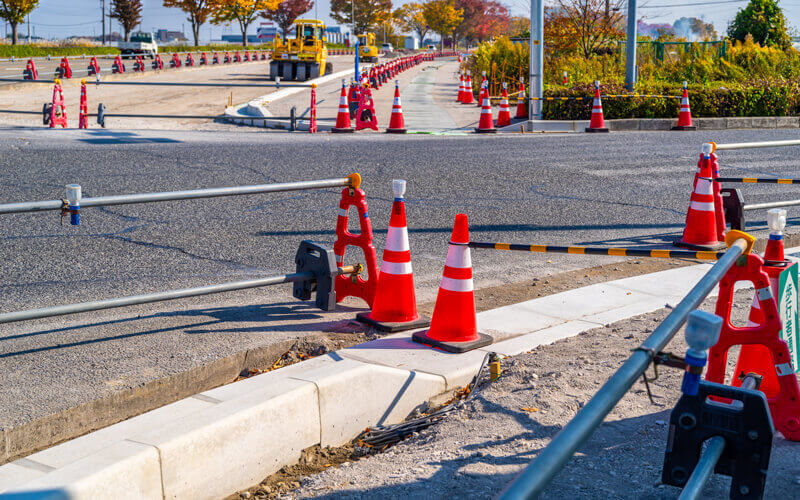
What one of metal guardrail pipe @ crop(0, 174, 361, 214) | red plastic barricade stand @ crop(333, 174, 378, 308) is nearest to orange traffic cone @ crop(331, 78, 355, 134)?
red plastic barricade stand @ crop(333, 174, 378, 308)

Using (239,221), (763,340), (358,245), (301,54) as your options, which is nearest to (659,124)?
(239,221)

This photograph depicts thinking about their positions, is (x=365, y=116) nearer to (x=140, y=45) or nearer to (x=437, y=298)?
(x=437, y=298)

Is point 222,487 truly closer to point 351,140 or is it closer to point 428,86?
point 351,140

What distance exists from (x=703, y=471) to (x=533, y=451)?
4.38ft

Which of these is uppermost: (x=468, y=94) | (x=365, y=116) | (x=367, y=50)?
(x=367, y=50)

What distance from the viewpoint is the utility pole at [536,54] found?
18859 millimetres

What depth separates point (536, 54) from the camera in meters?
19.2

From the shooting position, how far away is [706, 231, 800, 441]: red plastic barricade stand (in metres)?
3.47

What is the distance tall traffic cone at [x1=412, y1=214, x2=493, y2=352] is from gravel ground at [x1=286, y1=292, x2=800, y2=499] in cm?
41

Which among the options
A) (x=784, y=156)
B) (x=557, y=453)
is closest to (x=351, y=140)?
(x=784, y=156)

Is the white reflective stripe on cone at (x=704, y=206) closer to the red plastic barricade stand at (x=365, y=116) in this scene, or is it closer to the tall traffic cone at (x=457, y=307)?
the tall traffic cone at (x=457, y=307)

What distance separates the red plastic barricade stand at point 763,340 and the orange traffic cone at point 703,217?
4.20m

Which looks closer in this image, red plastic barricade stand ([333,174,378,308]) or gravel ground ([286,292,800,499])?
gravel ground ([286,292,800,499])

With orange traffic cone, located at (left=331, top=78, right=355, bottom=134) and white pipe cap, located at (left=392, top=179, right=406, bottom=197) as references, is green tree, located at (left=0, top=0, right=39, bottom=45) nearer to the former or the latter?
orange traffic cone, located at (left=331, top=78, right=355, bottom=134)
